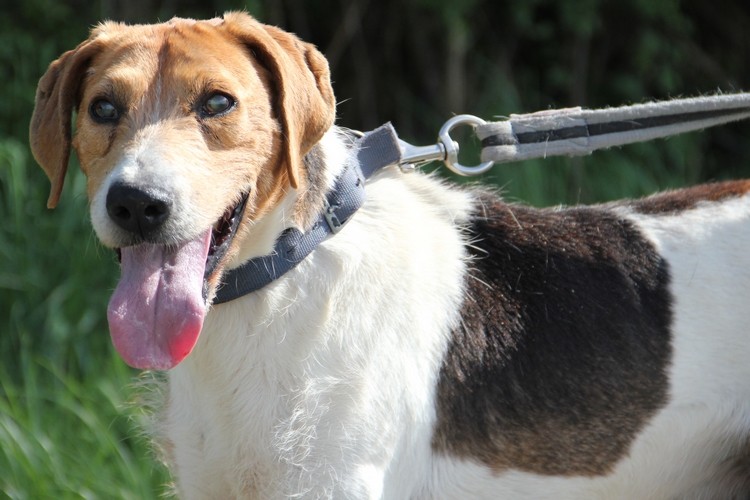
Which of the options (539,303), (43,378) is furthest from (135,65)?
(43,378)

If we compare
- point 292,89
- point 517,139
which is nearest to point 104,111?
point 292,89

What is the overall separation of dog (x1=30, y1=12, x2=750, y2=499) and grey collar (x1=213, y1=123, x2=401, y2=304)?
0.08ft

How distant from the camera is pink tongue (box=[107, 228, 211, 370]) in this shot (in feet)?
7.99

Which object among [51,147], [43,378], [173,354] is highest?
[51,147]

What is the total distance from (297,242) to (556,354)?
791mm

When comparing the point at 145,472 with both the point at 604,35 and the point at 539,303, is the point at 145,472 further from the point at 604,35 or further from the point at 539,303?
the point at 604,35

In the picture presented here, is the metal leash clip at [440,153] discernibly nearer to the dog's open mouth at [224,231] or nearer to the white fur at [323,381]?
the white fur at [323,381]

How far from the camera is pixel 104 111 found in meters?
2.57

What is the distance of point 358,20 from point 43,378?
341 centimetres

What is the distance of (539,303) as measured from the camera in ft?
9.74

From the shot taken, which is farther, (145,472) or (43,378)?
(43,378)

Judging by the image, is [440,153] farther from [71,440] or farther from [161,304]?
[71,440]

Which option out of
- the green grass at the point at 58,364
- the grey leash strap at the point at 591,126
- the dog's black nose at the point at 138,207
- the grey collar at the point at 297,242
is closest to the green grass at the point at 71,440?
the green grass at the point at 58,364

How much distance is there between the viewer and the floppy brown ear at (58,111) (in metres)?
2.69
